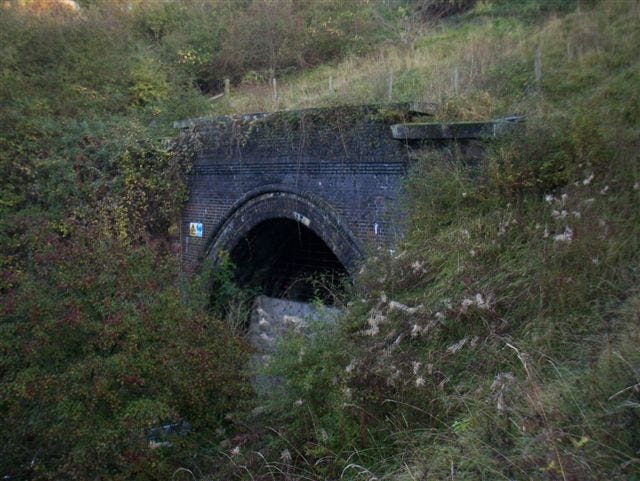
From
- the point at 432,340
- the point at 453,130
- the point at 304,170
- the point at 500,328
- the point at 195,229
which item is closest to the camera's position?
the point at 500,328

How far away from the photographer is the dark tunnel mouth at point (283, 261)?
41.4 feet

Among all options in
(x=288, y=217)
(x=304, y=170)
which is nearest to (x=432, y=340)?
(x=304, y=170)

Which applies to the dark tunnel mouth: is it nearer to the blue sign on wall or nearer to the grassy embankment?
the blue sign on wall

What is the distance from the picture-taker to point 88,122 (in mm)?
14625

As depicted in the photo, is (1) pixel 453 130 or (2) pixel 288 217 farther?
(2) pixel 288 217

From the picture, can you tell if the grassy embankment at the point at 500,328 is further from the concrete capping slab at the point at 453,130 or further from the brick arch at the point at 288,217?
the brick arch at the point at 288,217

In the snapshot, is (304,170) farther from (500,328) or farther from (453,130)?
(500,328)

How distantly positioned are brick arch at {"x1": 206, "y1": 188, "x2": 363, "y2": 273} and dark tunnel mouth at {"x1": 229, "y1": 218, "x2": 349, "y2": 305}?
0.26 m

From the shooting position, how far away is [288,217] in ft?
37.0

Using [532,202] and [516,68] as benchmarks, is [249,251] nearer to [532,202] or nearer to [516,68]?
[516,68]

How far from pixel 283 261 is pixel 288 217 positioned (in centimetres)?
264

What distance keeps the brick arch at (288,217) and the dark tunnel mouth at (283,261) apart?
265 mm

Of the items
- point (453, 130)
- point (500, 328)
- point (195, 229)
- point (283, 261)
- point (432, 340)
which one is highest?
point (453, 130)

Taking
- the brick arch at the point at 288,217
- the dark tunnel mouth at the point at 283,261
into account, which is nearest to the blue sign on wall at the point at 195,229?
the brick arch at the point at 288,217
